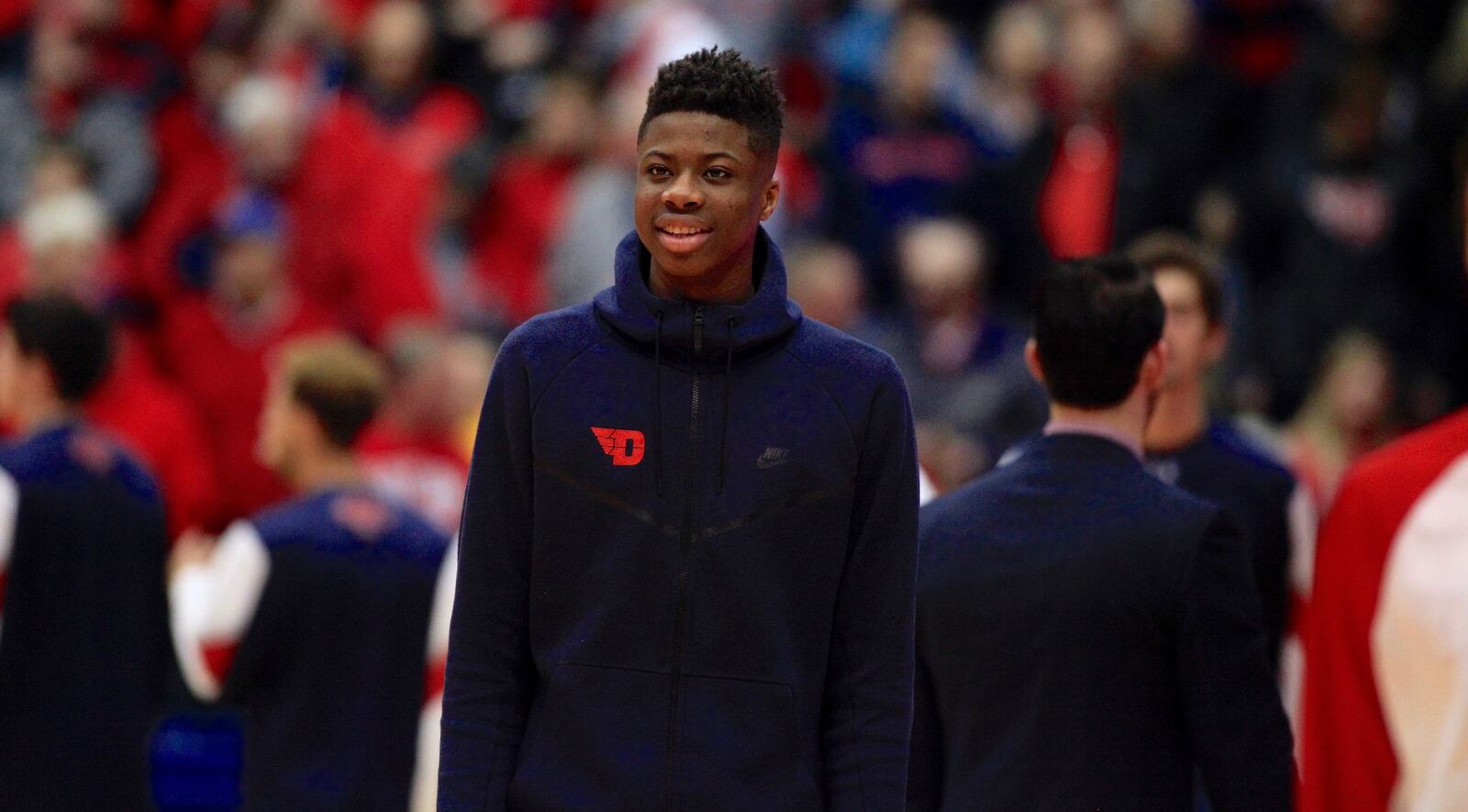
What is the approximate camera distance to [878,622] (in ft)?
10.2

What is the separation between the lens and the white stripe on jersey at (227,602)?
608cm

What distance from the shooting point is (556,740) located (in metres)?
3.00

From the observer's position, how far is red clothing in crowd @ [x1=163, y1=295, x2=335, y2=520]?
34.9 feet

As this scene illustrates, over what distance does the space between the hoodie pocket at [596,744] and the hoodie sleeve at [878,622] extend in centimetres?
28

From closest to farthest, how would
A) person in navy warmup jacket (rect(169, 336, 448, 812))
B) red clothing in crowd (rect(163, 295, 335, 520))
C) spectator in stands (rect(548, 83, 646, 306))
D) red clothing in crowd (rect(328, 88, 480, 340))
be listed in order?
person in navy warmup jacket (rect(169, 336, 448, 812)) < red clothing in crowd (rect(163, 295, 335, 520)) < spectator in stands (rect(548, 83, 646, 306)) < red clothing in crowd (rect(328, 88, 480, 340))

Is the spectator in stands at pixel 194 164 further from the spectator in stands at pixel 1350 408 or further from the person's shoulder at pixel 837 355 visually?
the person's shoulder at pixel 837 355

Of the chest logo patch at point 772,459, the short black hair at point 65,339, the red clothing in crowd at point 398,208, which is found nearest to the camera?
the chest logo patch at point 772,459

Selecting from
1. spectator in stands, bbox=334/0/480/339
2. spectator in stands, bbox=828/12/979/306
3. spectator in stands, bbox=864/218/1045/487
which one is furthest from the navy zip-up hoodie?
spectator in stands, bbox=828/12/979/306

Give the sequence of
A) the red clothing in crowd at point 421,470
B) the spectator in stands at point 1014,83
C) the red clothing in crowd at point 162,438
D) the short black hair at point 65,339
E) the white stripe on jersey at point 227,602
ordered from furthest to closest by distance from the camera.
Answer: the spectator in stands at point 1014,83
the red clothing in crowd at point 162,438
the red clothing in crowd at point 421,470
the short black hair at point 65,339
the white stripe on jersey at point 227,602

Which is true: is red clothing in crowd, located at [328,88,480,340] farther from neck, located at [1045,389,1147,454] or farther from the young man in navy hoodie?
the young man in navy hoodie

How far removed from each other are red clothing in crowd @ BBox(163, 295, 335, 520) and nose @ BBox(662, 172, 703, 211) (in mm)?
7787

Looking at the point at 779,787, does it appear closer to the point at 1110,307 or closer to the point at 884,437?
the point at 884,437

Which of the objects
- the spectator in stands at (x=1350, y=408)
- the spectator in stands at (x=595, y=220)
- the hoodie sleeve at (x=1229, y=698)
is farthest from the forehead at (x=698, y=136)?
the spectator in stands at (x=595, y=220)

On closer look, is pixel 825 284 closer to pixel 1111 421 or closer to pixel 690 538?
pixel 1111 421
